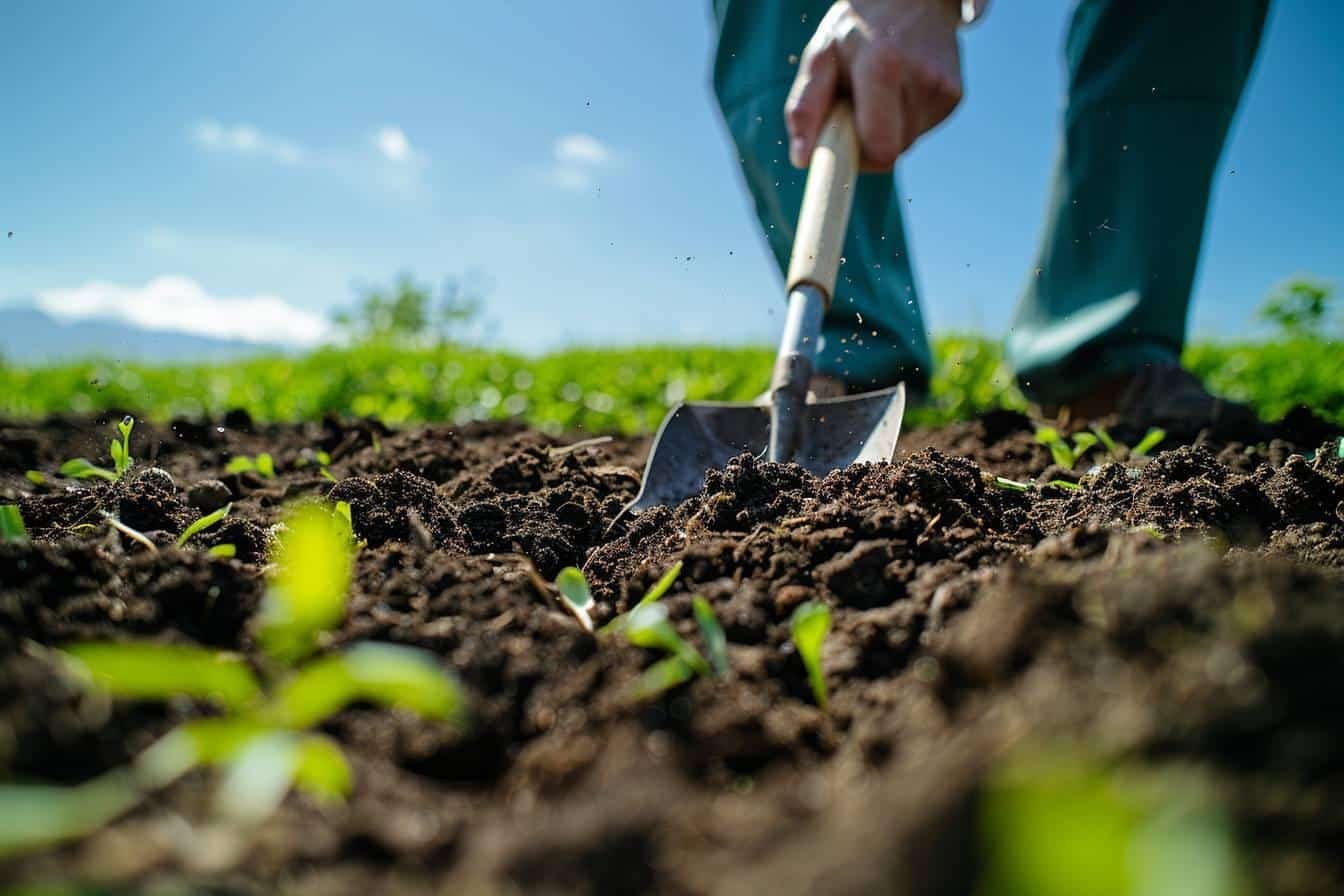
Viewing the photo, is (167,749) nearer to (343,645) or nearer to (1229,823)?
(343,645)

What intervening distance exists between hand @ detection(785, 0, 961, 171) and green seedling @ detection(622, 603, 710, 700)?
1.97 m

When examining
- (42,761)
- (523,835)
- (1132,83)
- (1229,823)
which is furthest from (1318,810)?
(1132,83)

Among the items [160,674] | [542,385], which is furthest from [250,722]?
[542,385]

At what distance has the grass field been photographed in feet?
13.8

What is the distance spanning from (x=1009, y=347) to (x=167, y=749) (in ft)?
11.6

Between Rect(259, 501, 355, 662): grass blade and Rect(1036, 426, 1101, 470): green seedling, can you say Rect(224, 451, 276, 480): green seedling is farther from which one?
Rect(1036, 426, 1101, 470): green seedling

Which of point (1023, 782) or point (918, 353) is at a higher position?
point (918, 353)

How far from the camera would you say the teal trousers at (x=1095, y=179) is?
304 cm

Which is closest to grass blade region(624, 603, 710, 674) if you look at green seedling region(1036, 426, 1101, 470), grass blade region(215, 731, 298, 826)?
grass blade region(215, 731, 298, 826)

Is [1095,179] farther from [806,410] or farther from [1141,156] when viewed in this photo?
Answer: [806,410]

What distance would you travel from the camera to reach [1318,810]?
52 centimetres

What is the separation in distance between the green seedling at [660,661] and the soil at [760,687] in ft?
0.06

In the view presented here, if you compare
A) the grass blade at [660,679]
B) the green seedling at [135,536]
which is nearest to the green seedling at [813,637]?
the grass blade at [660,679]

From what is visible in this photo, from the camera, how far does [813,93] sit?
2.52m
